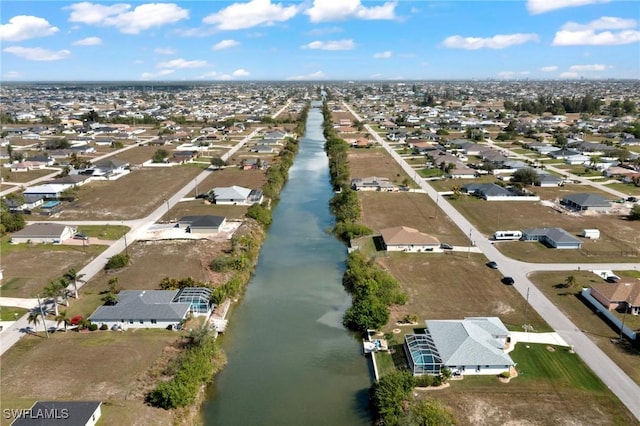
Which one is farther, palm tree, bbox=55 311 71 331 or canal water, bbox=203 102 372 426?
palm tree, bbox=55 311 71 331

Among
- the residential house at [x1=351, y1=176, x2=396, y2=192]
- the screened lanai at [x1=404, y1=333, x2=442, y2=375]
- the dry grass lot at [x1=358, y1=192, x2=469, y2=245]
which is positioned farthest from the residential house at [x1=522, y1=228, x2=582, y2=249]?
the screened lanai at [x1=404, y1=333, x2=442, y2=375]

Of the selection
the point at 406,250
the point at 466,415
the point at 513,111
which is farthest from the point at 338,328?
the point at 513,111

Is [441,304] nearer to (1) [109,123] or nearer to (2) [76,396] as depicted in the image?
(2) [76,396]

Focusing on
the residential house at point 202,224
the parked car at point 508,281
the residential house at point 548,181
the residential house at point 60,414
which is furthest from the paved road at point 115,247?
the residential house at point 548,181

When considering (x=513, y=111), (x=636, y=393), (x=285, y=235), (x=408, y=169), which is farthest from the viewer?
(x=513, y=111)

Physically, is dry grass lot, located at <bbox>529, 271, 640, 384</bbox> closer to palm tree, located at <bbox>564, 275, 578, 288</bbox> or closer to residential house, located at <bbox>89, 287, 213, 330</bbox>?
palm tree, located at <bbox>564, 275, 578, 288</bbox>

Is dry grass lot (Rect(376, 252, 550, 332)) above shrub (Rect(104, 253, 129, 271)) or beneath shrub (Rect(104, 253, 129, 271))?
beneath
